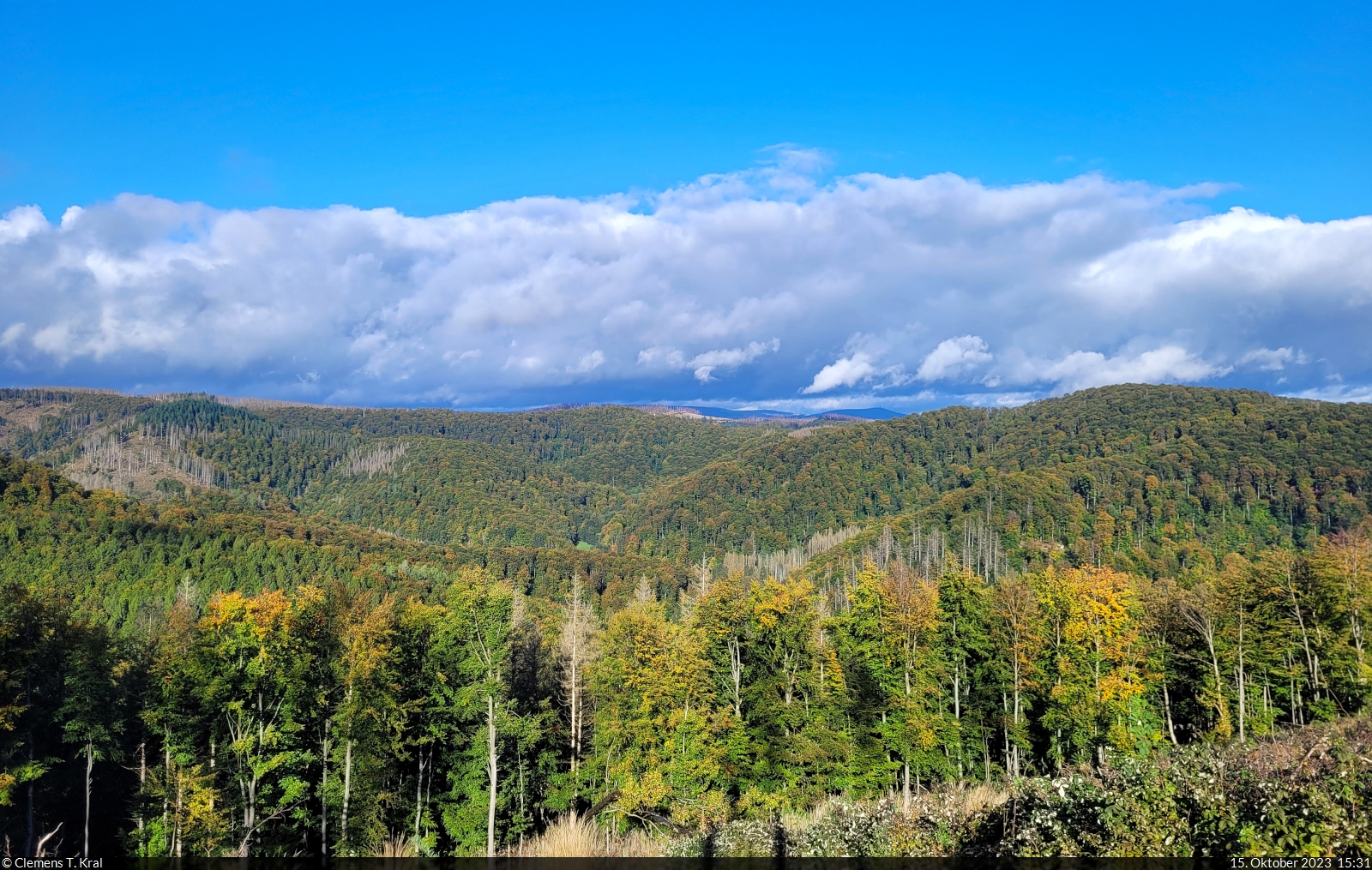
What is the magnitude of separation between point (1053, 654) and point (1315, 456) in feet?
583

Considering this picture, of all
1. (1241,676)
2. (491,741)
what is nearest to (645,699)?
(491,741)

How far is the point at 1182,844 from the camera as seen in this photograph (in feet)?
24.3

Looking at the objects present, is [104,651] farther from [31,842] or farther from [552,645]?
[552,645]

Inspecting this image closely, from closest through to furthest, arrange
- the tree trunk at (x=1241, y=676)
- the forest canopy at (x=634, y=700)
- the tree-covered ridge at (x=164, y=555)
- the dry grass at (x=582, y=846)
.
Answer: the dry grass at (x=582, y=846)
the forest canopy at (x=634, y=700)
the tree trunk at (x=1241, y=676)
the tree-covered ridge at (x=164, y=555)

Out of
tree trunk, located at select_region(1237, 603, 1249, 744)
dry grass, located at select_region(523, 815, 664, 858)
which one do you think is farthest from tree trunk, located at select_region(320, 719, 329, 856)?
tree trunk, located at select_region(1237, 603, 1249, 744)

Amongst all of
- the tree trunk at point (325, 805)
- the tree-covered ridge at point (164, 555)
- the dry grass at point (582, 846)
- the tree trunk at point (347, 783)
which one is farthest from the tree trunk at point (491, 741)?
→ the tree-covered ridge at point (164, 555)

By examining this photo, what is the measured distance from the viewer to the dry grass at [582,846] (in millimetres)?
10219

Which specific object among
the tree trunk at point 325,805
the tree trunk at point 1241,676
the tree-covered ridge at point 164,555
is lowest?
the tree trunk at point 325,805

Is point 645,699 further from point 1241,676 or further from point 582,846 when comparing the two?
point 1241,676

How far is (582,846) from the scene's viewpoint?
1035 cm

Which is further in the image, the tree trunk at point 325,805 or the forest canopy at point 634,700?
the forest canopy at point 634,700

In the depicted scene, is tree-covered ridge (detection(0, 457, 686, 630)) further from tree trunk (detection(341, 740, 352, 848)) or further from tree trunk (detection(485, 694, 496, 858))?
tree trunk (detection(485, 694, 496, 858))

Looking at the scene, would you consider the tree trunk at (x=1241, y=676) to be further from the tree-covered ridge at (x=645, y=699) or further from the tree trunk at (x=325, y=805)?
the tree trunk at (x=325, y=805)

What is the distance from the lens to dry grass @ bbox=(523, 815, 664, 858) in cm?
1022
